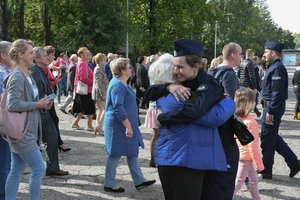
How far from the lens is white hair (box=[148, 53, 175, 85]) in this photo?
2.99m

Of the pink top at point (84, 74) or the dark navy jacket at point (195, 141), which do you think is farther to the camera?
the pink top at point (84, 74)

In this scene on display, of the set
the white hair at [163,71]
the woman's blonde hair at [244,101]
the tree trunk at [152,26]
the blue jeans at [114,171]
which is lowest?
the blue jeans at [114,171]

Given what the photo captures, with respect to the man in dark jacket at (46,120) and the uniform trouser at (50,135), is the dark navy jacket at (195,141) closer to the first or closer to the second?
the man in dark jacket at (46,120)

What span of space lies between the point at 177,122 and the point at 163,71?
1.28ft

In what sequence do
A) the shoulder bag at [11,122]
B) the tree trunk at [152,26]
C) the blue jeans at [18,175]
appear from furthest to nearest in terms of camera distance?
1. the tree trunk at [152,26]
2. the blue jeans at [18,175]
3. the shoulder bag at [11,122]

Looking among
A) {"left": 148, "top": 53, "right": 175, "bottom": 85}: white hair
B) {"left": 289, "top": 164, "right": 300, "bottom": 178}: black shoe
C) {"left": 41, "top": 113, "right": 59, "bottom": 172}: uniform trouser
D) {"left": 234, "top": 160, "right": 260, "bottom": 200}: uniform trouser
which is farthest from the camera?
{"left": 289, "top": 164, "right": 300, "bottom": 178}: black shoe

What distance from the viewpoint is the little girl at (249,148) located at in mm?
4652

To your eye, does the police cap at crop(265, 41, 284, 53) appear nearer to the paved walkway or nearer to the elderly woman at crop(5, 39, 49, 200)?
the paved walkway

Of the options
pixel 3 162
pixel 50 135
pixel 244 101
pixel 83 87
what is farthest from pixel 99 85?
pixel 244 101

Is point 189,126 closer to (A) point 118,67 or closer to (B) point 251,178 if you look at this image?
(B) point 251,178


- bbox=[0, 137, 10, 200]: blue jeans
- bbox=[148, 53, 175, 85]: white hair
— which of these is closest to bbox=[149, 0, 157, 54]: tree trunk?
bbox=[0, 137, 10, 200]: blue jeans

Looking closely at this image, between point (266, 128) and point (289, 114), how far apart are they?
8440 millimetres

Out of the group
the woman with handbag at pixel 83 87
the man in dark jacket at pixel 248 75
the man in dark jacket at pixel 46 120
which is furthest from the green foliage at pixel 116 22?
the man in dark jacket at pixel 46 120

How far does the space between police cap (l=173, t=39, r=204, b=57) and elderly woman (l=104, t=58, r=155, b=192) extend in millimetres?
2309
